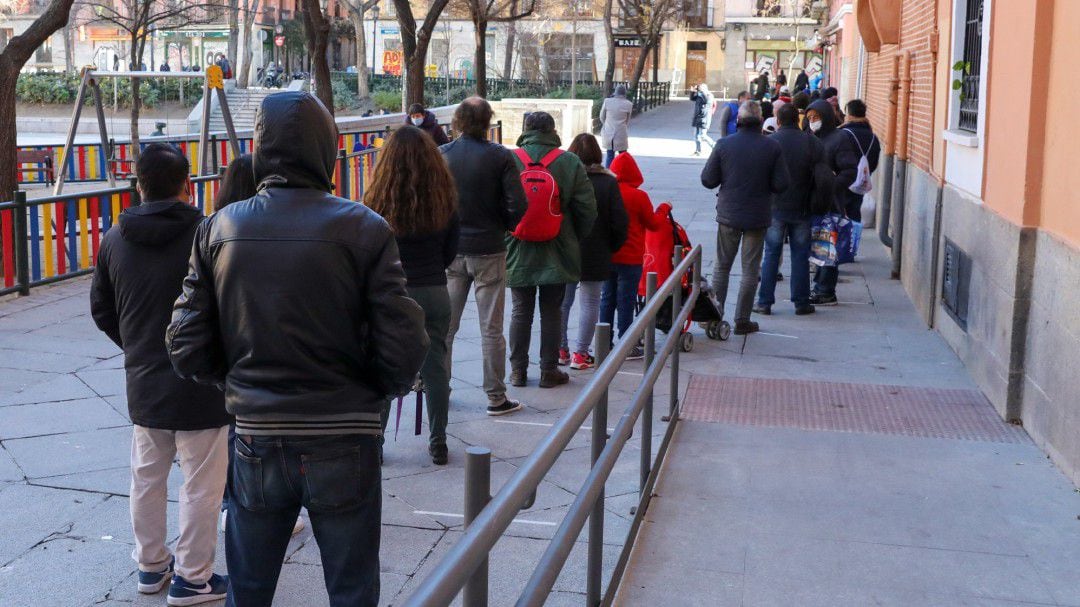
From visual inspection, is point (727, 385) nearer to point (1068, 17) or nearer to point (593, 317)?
point (593, 317)

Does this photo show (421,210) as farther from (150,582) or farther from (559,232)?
(150,582)

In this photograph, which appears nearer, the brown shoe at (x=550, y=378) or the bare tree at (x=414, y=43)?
the brown shoe at (x=550, y=378)

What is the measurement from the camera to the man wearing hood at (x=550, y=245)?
7366 mm

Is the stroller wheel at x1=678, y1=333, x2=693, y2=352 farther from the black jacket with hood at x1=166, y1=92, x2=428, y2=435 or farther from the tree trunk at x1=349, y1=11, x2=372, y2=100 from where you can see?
the tree trunk at x1=349, y1=11, x2=372, y2=100

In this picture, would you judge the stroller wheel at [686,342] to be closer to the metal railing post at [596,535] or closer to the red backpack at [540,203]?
the red backpack at [540,203]

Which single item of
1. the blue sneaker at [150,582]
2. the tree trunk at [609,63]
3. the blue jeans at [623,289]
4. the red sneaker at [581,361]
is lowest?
the blue sneaker at [150,582]

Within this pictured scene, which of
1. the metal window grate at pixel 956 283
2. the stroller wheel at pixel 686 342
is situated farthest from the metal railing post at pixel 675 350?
the metal window grate at pixel 956 283

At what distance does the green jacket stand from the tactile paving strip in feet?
3.80

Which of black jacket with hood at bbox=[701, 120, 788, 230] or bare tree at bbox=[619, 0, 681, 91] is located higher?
bare tree at bbox=[619, 0, 681, 91]

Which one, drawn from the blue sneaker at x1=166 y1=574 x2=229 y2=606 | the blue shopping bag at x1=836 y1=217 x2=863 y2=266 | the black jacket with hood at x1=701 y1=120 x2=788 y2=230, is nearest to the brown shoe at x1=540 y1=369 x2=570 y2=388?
the black jacket with hood at x1=701 y1=120 x2=788 y2=230

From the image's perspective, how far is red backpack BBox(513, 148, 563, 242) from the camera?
285 inches

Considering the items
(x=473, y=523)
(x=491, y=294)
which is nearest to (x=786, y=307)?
(x=491, y=294)

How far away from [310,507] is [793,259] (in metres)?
7.97

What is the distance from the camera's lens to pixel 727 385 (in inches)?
311
